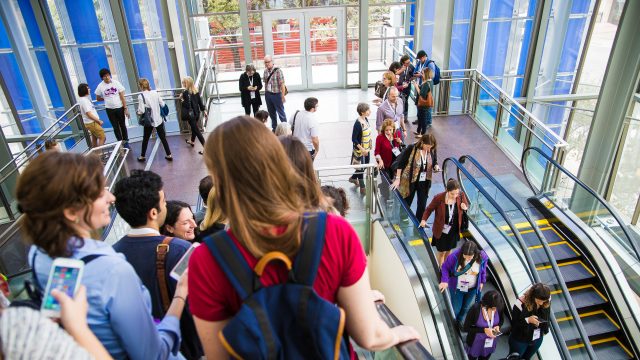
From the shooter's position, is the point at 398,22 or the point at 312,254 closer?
the point at 312,254

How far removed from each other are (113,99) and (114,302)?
799 centimetres

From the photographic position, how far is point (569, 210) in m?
7.99

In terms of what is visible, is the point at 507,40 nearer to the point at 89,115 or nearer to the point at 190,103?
the point at 190,103

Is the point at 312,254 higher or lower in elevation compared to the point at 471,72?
higher

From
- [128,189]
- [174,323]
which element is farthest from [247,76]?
[174,323]

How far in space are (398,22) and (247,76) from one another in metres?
5.77

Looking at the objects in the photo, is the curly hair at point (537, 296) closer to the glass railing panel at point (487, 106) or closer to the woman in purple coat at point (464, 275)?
the woman in purple coat at point (464, 275)

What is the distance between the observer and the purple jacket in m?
6.01

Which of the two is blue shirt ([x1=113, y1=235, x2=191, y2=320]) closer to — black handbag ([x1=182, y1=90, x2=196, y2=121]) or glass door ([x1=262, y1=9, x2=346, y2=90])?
black handbag ([x1=182, y1=90, x2=196, y2=121])

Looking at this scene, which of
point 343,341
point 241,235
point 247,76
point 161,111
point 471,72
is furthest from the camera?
point 471,72

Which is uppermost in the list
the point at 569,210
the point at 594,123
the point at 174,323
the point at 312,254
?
the point at 312,254

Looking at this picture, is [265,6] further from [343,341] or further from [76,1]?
[343,341]

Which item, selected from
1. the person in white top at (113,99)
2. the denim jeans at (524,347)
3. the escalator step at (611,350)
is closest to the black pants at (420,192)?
the denim jeans at (524,347)

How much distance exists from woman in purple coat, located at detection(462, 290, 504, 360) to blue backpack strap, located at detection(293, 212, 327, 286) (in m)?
4.94
